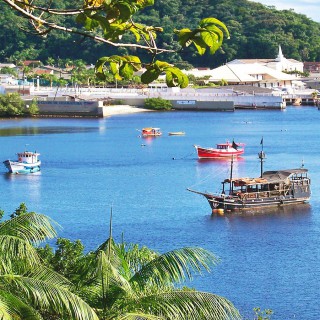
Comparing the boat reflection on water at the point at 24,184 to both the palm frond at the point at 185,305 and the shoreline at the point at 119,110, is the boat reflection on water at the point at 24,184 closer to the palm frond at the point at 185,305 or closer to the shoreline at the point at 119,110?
the palm frond at the point at 185,305

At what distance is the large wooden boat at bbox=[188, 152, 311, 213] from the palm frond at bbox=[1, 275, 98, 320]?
2300 centimetres

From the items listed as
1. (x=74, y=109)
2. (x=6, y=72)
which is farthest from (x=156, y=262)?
(x=6, y=72)

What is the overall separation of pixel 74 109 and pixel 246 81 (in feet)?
87.8

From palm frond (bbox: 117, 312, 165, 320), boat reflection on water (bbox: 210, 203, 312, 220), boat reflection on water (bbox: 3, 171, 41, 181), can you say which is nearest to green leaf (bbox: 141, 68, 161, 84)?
palm frond (bbox: 117, 312, 165, 320)

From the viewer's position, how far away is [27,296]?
8.73 meters

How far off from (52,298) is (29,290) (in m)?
0.26

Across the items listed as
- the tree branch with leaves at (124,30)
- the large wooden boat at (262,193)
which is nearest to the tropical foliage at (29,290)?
the tree branch with leaves at (124,30)

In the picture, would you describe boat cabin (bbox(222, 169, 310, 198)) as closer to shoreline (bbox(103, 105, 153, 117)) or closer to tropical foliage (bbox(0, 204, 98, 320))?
tropical foliage (bbox(0, 204, 98, 320))

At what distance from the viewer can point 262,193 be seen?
1299 inches

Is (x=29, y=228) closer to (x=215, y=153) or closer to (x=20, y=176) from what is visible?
(x=20, y=176)

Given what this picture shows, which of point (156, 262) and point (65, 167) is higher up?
point (156, 262)

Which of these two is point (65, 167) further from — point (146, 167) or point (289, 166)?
point (289, 166)

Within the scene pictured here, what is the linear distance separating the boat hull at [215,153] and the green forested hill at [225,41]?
58.8 meters

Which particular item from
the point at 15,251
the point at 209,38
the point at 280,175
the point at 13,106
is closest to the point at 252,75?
the point at 13,106
